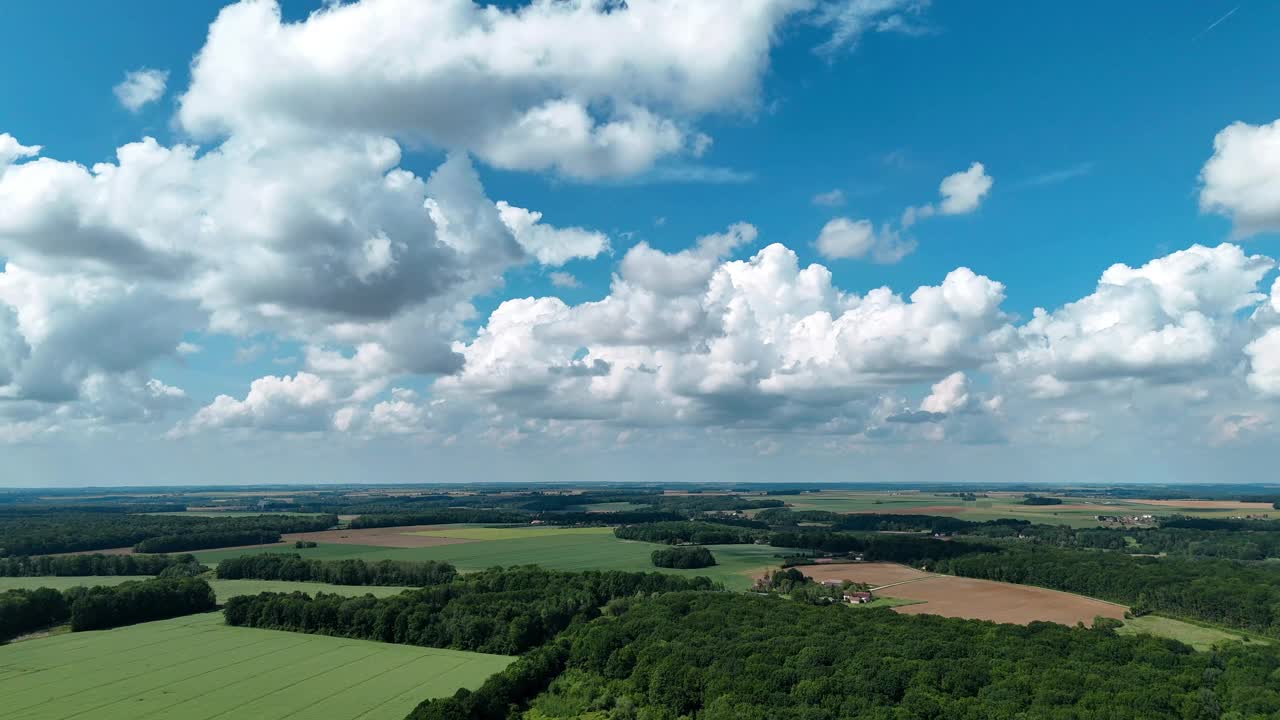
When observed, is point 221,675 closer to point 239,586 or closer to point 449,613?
point 449,613

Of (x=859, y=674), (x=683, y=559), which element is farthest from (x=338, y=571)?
(x=859, y=674)

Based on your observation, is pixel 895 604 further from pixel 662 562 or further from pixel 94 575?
pixel 94 575

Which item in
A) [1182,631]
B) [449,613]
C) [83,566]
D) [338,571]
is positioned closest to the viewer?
[449,613]

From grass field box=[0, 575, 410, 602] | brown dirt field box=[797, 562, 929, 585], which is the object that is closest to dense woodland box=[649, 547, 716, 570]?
brown dirt field box=[797, 562, 929, 585]

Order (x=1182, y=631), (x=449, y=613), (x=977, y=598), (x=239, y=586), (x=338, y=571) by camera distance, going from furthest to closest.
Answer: (x=338, y=571) < (x=239, y=586) < (x=977, y=598) < (x=1182, y=631) < (x=449, y=613)

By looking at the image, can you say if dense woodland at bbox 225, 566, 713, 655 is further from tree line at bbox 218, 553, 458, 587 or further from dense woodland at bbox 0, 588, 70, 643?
tree line at bbox 218, 553, 458, 587

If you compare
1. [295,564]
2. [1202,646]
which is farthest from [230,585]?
[1202,646]
